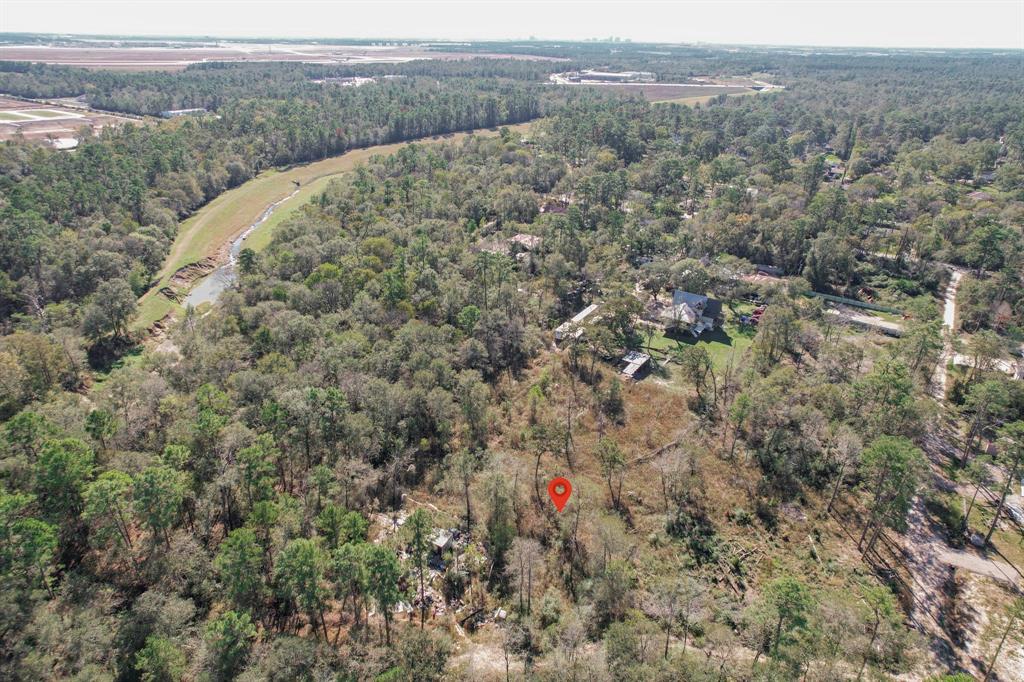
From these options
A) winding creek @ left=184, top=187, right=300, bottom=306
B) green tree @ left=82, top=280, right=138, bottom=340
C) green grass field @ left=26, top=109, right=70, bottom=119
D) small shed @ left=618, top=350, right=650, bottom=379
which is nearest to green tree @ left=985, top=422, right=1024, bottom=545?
small shed @ left=618, top=350, right=650, bottom=379

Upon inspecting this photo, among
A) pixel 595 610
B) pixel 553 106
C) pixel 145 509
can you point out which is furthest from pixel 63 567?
pixel 553 106

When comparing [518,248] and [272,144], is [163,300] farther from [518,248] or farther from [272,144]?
[272,144]

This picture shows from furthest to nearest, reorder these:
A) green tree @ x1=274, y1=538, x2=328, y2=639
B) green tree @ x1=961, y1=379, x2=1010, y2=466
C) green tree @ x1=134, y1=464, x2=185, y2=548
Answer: green tree @ x1=961, y1=379, x2=1010, y2=466 < green tree @ x1=134, y1=464, x2=185, y2=548 < green tree @ x1=274, y1=538, x2=328, y2=639

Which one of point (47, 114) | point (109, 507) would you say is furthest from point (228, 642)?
point (47, 114)

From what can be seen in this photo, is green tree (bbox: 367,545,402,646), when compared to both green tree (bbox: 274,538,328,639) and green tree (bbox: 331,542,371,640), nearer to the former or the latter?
green tree (bbox: 331,542,371,640)

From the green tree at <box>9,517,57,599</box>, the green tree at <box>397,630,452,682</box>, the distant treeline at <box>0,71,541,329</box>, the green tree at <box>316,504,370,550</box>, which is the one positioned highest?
the distant treeline at <box>0,71,541,329</box>

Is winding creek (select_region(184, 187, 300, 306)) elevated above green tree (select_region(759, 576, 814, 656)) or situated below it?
below

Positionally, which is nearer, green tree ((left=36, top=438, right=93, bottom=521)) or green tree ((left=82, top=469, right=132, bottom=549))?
green tree ((left=82, top=469, right=132, bottom=549))
